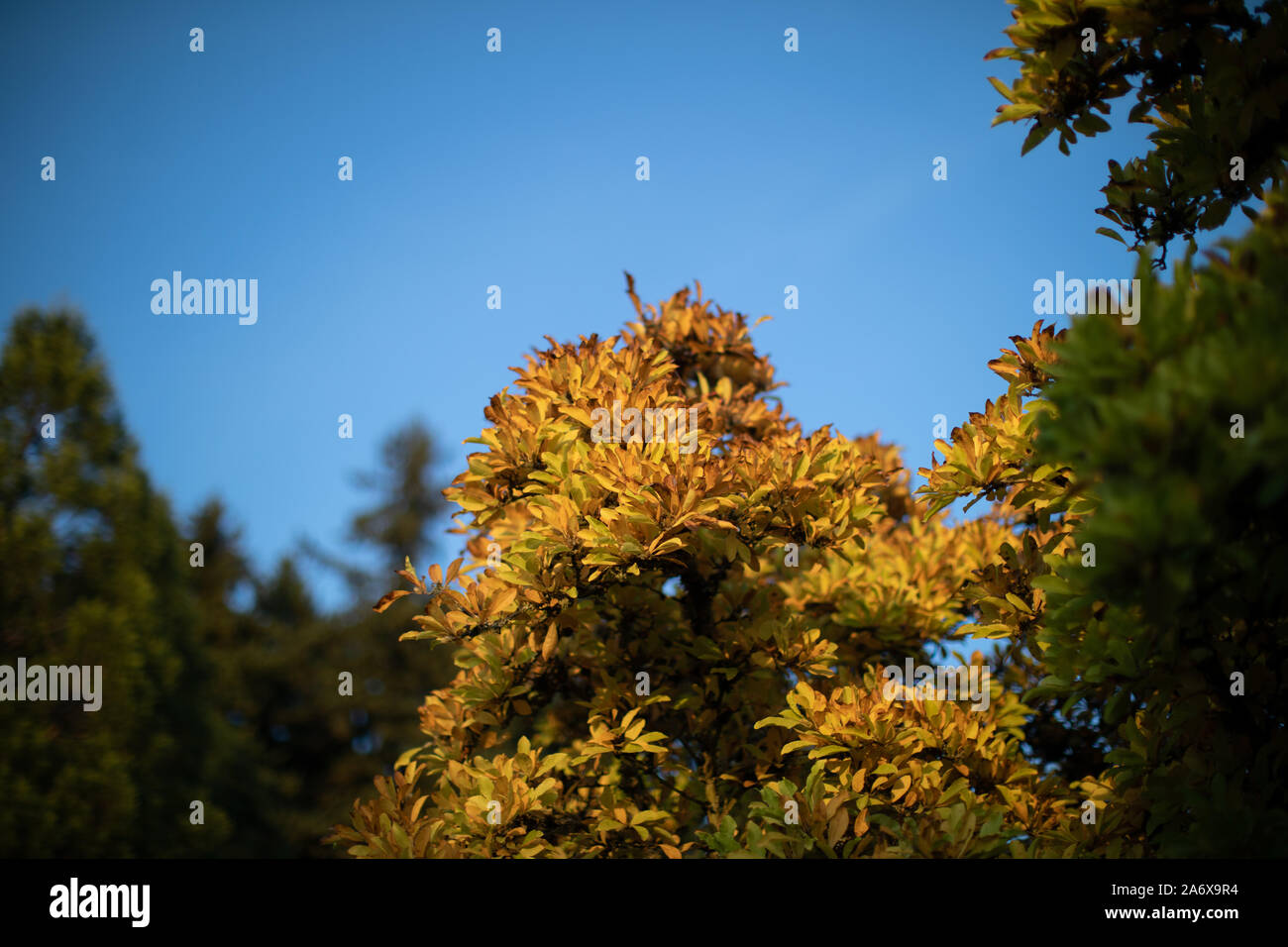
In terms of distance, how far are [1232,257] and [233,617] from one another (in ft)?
87.4

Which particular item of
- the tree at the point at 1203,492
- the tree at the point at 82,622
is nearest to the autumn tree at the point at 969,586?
the tree at the point at 1203,492

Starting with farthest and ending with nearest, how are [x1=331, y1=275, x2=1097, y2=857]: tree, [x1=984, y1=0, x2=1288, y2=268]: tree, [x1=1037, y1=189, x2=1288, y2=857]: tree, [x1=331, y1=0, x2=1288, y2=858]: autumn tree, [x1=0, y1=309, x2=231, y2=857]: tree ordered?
1. [x1=0, y1=309, x2=231, y2=857]: tree
2. [x1=331, y1=275, x2=1097, y2=857]: tree
3. [x1=984, y1=0, x2=1288, y2=268]: tree
4. [x1=331, y1=0, x2=1288, y2=858]: autumn tree
5. [x1=1037, y1=189, x2=1288, y2=857]: tree

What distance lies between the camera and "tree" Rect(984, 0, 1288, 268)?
9.13 ft

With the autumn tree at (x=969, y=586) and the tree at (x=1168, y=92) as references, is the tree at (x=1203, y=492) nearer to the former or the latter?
the autumn tree at (x=969, y=586)

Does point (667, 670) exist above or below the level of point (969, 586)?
below

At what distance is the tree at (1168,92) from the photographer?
278 cm

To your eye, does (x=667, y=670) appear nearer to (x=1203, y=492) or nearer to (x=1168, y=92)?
(x=1203, y=492)

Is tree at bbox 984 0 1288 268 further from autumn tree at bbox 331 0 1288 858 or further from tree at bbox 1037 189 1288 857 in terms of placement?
tree at bbox 1037 189 1288 857

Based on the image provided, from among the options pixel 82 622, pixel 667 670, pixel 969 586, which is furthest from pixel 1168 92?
pixel 82 622

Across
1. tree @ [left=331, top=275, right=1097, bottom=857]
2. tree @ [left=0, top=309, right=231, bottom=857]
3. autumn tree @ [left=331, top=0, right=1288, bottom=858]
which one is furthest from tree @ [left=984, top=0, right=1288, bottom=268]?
tree @ [left=0, top=309, right=231, bottom=857]

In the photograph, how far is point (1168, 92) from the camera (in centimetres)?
325

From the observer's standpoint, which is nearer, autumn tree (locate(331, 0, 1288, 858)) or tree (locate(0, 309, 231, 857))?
autumn tree (locate(331, 0, 1288, 858))
